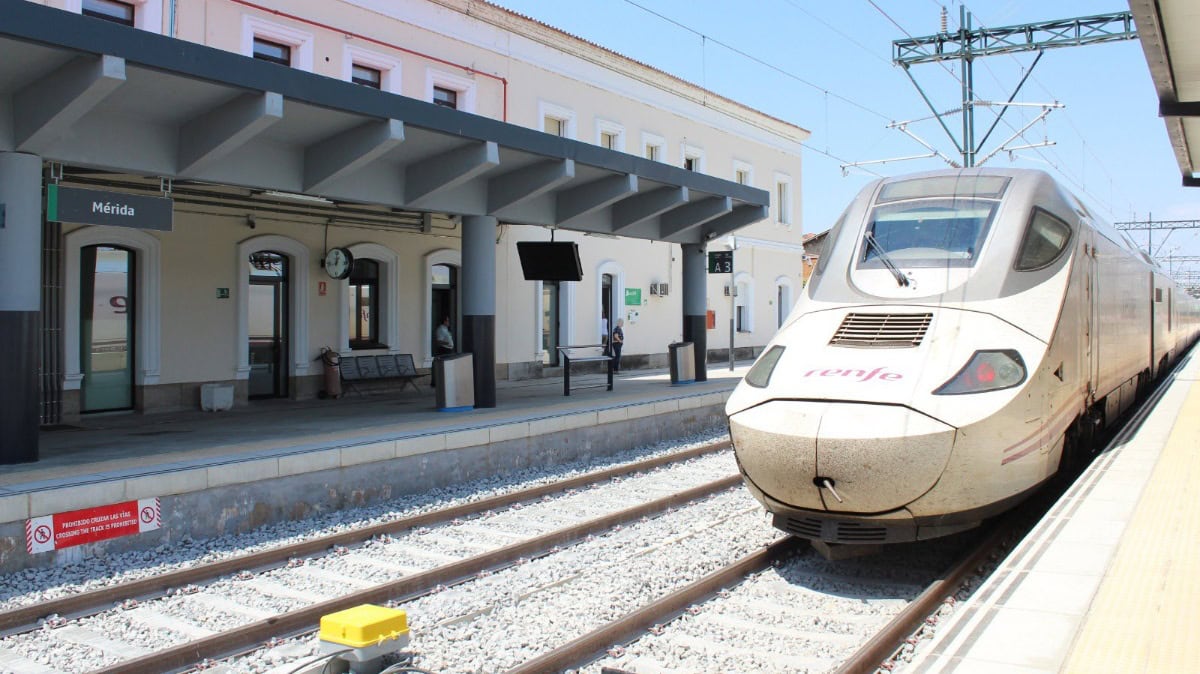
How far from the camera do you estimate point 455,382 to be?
41.8 feet

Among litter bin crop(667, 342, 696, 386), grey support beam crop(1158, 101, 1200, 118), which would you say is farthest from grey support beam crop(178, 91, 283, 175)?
grey support beam crop(1158, 101, 1200, 118)

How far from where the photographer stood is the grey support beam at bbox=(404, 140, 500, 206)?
36.8 feet

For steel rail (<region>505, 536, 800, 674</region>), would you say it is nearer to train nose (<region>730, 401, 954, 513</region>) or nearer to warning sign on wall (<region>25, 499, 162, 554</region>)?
train nose (<region>730, 401, 954, 513</region>)

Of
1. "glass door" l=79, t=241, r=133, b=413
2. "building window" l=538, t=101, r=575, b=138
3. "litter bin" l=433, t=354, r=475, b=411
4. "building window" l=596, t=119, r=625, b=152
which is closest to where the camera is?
"glass door" l=79, t=241, r=133, b=413

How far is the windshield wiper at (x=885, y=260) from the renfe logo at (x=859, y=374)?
1166mm

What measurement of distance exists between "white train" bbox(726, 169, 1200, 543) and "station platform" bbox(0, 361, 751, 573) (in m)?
4.59

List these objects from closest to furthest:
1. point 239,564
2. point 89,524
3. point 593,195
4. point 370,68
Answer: point 239,564 → point 89,524 → point 593,195 → point 370,68

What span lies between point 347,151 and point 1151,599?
29.0 feet

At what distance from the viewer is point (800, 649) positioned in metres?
5.18

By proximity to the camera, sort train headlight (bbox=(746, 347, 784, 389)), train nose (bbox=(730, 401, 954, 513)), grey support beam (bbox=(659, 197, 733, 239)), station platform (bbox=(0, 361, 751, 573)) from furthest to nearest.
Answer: grey support beam (bbox=(659, 197, 733, 239)) → station platform (bbox=(0, 361, 751, 573)) → train headlight (bbox=(746, 347, 784, 389)) → train nose (bbox=(730, 401, 954, 513))

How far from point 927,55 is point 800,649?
17040mm

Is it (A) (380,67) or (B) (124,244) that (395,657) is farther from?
(A) (380,67)

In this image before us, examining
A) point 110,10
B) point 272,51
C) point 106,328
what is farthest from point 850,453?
point 272,51

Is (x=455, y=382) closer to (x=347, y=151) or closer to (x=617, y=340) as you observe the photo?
(x=347, y=151)
